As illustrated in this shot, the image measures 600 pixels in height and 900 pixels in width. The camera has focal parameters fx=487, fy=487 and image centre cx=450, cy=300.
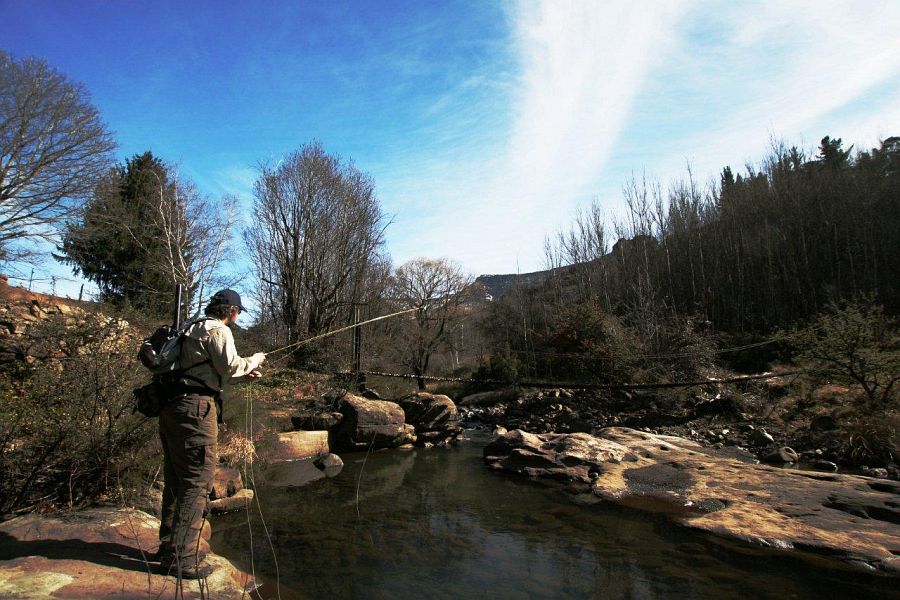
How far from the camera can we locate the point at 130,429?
14.9 feet

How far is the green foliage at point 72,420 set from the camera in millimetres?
3984

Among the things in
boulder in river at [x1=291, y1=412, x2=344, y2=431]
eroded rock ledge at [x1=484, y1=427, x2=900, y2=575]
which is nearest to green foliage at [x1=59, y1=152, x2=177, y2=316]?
boulder in river at [x1=291, y1=412, x2=344, y2=431]

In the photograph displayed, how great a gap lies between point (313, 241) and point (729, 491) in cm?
1515

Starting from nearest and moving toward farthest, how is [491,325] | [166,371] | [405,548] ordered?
[166,371] < [405,548] < [491,325]

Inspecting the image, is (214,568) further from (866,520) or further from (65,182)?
(65,182)

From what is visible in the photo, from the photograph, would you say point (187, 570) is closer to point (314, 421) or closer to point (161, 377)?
point (161, 377)

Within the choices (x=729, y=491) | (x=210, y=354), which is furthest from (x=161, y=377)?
(x=729, y=491)

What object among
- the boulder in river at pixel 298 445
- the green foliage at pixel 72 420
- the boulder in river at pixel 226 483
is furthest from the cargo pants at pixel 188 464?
the boulder in river at pixel 298 445

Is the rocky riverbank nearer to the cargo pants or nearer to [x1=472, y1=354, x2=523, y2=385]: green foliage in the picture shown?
[x1=472, y1=354, x2=523, y2=385]: green foliage

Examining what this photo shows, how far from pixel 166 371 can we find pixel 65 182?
1867cm

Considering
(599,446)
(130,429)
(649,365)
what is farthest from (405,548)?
(649,365)

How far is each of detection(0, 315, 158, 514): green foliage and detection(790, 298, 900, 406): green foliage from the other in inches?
478

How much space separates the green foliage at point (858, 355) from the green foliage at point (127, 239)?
2033 cm

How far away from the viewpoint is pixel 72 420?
4211 mm
